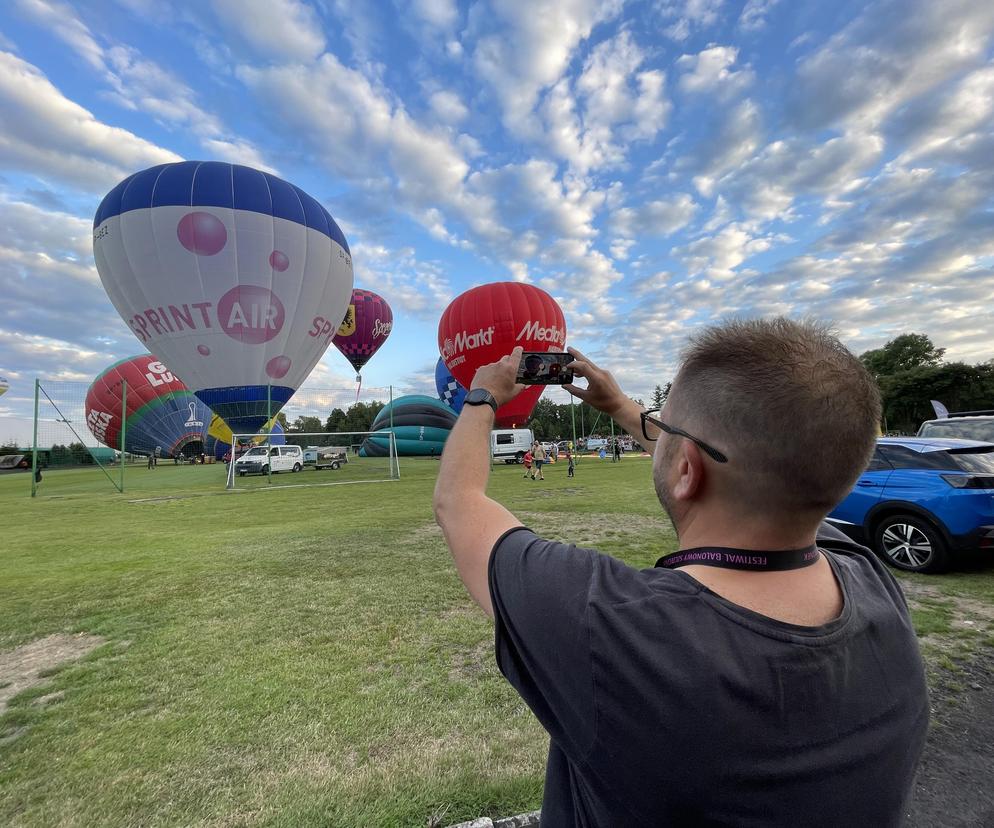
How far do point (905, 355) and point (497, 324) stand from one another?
71576 millimetres

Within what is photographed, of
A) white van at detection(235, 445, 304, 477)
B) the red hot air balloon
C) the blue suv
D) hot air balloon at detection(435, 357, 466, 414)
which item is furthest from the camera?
hot air balloon at detection(435, 357, 466, 414)

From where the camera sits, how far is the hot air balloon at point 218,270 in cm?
1748

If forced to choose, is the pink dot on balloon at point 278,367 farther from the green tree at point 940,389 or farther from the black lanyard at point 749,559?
the green tree at point 940,389

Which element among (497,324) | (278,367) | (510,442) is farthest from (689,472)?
(510,442)

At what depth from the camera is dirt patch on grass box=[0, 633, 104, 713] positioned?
364 cm

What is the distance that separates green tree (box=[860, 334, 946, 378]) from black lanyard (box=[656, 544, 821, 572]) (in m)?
80.8

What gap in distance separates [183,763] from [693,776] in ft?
10.1

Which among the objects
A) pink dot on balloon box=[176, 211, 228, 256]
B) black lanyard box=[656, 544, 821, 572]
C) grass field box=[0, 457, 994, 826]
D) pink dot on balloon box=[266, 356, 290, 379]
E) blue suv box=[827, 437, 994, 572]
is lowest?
grass field box=[0, 457, 994, 826]

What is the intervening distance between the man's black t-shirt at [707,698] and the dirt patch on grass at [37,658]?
170 inches

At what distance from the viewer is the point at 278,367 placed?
66.6 feet

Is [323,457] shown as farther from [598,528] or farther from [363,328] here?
[598,528]

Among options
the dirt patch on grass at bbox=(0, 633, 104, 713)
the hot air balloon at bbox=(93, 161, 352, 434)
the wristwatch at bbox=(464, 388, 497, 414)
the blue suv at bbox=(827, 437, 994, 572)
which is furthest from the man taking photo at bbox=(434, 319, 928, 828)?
the hot air balloon at bbox=(93, 161, 352, 434)

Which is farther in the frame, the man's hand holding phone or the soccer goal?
the soccer goal

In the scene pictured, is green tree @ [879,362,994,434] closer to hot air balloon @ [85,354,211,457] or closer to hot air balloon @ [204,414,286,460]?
hot air balloon @ [204,414,286,460]
